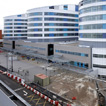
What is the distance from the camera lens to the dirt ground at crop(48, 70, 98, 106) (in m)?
24.7

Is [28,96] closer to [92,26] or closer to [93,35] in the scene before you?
[93,35]

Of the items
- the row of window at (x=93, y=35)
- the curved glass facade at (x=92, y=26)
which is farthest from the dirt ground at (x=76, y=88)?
the curved glass facade at (x=92, y=26)

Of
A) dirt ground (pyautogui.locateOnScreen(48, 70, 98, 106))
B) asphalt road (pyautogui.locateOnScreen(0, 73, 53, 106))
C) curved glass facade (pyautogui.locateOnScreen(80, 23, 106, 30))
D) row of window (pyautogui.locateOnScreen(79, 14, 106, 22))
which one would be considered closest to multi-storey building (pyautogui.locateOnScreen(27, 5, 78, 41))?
curved glass facade (pyautogui.locateOnScreen(80, 23, 106, 30))

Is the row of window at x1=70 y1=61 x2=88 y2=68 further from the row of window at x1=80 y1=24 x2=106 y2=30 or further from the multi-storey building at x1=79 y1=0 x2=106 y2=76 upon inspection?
the row of window at x1=80 y1=24 x2=106 y2=30

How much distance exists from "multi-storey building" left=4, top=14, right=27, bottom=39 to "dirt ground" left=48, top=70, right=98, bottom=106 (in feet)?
236

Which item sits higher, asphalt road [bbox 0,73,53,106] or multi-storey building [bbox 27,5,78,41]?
multi-storey building [bbox 27,5,78,41]

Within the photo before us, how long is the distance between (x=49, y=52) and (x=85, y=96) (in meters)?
40.1

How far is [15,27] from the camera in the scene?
99.9 meters

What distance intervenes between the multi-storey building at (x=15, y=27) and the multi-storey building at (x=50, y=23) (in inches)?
1196

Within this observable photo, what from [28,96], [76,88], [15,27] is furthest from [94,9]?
[15,27]

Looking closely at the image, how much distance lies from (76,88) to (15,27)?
8400 centimetres

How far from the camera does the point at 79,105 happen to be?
909 inches

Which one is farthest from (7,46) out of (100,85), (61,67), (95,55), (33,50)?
(100,85)

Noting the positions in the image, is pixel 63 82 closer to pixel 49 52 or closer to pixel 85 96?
pixel 85 96
